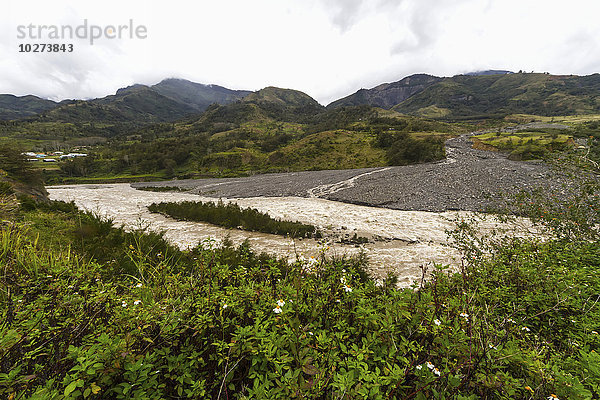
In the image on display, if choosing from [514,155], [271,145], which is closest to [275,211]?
[514,155]

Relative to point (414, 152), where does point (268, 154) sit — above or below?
above

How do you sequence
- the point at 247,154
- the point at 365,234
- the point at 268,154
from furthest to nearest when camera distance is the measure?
the point at 268,154, the point at 247,154, the point at 365,234

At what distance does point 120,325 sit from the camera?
85.0 inches

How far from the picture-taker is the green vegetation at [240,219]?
14.4m

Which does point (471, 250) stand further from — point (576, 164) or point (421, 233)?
point (421, 233)

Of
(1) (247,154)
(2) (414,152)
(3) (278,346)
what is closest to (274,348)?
(3) (278,346)

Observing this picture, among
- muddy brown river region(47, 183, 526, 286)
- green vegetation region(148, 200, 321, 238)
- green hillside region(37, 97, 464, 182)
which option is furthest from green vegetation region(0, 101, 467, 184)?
green vegetation region(148, 200, 321, 238)

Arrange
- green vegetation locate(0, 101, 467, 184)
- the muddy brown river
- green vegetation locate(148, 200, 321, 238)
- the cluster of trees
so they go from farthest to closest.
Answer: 1. green vegetation locate(0, 101, 467, 184)
2. the cluster of trees
3. green vegetation locate(148, 200, 321, 238)
4. the muddy brown river

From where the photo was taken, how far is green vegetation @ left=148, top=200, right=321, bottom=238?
14.4 meters

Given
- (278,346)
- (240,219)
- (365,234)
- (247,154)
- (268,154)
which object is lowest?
(365,234)

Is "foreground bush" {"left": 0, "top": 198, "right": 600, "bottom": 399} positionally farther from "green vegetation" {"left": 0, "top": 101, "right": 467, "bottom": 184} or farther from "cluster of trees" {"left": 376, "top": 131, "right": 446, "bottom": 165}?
"green vegetation" {"left": 0, "top": 101, "right": 467, "bottom": 184}

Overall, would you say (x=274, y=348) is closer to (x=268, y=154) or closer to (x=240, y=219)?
(x=240, y=219)

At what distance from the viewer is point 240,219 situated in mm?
16359

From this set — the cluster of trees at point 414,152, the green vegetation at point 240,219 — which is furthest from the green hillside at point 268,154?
the green vegetation at point 240,219
